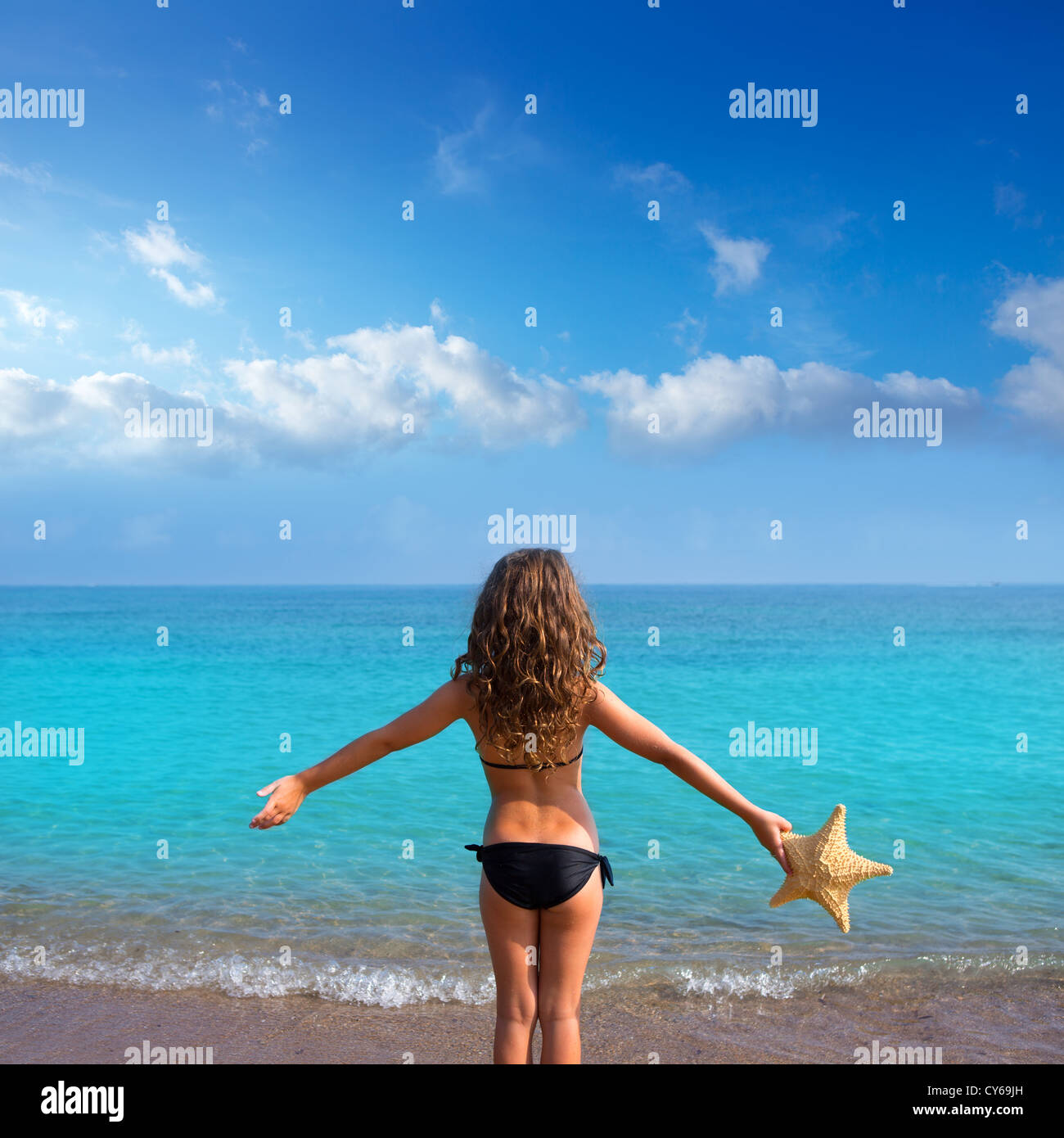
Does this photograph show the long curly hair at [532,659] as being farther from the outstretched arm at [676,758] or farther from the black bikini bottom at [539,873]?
the black bikini bottom at [539,873]

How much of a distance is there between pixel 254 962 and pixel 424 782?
21.7 feet

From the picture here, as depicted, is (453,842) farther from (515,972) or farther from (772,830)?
(772,830)

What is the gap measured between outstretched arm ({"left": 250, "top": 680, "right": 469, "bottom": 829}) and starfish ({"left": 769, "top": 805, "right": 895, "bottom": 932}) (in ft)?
4.38

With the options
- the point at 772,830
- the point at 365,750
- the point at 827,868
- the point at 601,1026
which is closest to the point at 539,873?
the point at 365,750

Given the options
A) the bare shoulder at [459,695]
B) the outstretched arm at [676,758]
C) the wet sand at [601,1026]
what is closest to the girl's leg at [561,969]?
the outstretched arm at [676,758]

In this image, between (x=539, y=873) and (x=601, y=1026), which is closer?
(x=539, y=873)

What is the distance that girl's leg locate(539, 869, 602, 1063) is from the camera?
2.95m

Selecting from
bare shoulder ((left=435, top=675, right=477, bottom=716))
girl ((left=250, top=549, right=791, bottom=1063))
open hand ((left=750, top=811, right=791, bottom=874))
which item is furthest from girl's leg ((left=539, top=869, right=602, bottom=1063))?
bare shoulder ((left=435, top=675, right=477, bottom=716))

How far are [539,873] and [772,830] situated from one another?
85 cm

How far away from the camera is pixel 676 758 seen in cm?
295

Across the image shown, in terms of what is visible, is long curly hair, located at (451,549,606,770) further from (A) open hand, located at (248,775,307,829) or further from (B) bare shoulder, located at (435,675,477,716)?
(A) open hand, located at (248,775,307,829)

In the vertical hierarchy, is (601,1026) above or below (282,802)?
below

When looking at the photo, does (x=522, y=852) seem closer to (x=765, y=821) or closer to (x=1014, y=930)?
(x=765, y=821)

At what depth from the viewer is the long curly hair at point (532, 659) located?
2920mm
